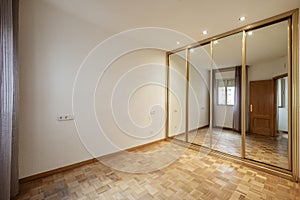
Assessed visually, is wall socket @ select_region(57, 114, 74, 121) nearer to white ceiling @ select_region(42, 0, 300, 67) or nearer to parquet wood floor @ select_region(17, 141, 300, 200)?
parquet wood floor @ select_region(17, 141, 300, 200)

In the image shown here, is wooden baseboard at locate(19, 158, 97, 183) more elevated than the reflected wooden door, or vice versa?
the reflected wooden door

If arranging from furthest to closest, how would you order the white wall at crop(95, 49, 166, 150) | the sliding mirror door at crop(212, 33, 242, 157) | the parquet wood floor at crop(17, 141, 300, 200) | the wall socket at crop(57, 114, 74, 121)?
1. the sliding mirror door at crop(212, 33, 242, 157)
2. the white wall at crop(95, 49, 166, 150)
3. the wall socket at crop(57, 114, 74, 121)
4. the parquet wood floor at crop(17, 141, 300, 200)

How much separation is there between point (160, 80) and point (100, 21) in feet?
7.10

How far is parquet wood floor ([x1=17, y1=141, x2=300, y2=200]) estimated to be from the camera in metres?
1.76

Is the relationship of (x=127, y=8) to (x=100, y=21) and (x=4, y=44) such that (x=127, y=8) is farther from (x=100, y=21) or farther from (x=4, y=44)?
(x=4, y=44)

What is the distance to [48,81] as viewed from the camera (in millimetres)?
2197

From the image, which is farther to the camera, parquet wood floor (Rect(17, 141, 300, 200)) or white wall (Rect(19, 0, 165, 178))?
white wall (Rect(19, 0, 165, 178))

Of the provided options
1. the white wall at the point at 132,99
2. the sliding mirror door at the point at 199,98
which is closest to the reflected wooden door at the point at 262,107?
the sliding mirror door at the point at 199,98

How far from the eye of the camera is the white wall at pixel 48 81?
200 centimetres

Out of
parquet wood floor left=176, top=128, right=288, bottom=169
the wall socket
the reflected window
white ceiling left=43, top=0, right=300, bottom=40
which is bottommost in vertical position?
parquet wood floor left=176, top=128, right=288, bottom=169

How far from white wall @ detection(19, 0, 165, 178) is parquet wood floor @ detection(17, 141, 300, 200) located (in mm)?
356

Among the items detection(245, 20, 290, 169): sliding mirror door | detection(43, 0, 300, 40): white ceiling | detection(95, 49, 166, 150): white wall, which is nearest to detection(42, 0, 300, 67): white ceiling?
detection(43, 0, 300, 40): white ceiling

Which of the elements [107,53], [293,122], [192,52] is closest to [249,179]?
[293,122]

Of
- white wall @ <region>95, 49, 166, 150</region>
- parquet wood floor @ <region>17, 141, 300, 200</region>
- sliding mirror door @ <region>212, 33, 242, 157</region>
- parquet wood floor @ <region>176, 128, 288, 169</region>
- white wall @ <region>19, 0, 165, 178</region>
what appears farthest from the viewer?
sliding mirror door @ <region>212, 33, 242, 157</region>
